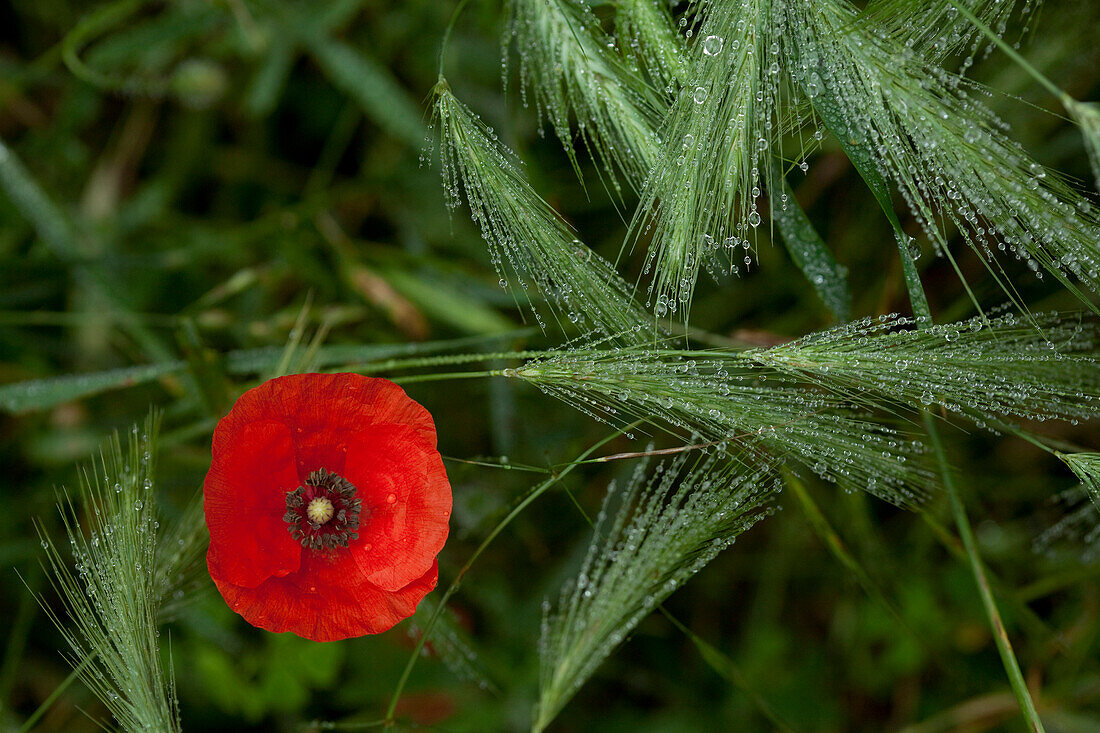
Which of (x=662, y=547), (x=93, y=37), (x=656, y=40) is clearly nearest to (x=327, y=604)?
(x=662, y=547)

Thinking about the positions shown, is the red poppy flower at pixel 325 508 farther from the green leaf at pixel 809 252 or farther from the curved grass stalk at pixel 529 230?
the green leaf at pixel 809 252

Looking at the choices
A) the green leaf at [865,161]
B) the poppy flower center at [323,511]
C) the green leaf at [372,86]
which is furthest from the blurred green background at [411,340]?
the green leaf at [865,161]

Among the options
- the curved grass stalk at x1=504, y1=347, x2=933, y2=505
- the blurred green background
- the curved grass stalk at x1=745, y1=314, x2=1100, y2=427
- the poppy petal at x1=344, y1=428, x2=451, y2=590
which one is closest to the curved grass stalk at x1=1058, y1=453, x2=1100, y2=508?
the curved grass stalk at x1=745, y1=314, x2=1100, y2=427

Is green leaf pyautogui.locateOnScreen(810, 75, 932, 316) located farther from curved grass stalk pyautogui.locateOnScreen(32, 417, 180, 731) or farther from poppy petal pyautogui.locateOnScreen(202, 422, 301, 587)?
curved grass stalk pyautogui.locateOnScreen(32, 417, 180, 731)

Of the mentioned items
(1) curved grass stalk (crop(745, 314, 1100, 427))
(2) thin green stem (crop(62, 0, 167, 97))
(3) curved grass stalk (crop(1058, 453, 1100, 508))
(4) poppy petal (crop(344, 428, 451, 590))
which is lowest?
(4) poppy petal (crop(344, 428, 451, 590))

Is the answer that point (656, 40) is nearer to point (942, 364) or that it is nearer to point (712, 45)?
point (712, 45)

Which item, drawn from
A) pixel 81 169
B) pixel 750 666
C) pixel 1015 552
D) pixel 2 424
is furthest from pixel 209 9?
pixel 1015 552

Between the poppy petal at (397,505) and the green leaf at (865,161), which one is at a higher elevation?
the green leaf at (865,161)
